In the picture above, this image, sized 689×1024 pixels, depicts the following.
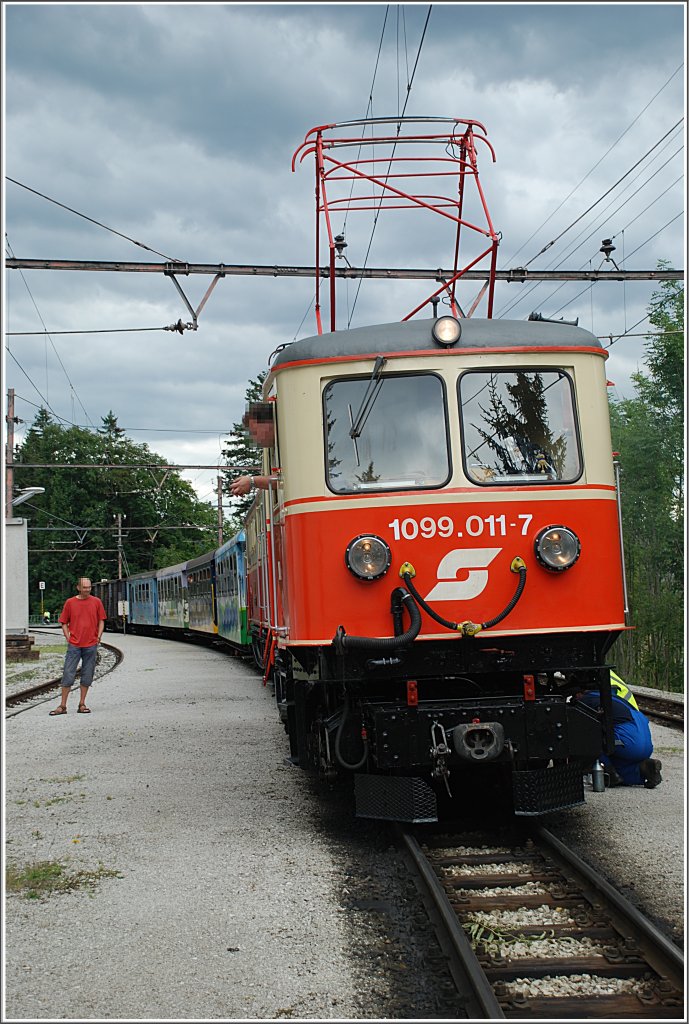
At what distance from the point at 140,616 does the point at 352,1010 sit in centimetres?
4236

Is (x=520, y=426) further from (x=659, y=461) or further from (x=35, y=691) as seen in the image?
(x=659, y=461)

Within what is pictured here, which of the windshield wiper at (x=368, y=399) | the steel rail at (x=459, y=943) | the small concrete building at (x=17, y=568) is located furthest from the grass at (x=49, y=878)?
the small concrete building at (x=17, y=568)

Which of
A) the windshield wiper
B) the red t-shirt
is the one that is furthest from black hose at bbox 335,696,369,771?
the red t-shirt

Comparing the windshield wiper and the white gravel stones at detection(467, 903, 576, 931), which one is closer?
the white gravel stones at detection(467, 903, 576, 931)

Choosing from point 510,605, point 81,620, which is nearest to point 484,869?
point 510,605

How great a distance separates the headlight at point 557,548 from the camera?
6145mm

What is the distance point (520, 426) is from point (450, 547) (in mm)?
925

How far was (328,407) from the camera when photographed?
6375 millimetres

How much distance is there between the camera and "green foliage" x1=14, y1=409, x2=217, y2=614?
2539 inches

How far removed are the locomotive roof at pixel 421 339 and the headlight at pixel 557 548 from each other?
1.20m

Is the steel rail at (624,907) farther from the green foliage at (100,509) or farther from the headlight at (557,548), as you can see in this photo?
the green foliage at (100,509)

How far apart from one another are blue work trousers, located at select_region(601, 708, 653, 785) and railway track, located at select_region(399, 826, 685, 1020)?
174 cm

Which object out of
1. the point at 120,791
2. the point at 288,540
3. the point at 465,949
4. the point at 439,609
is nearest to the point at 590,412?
the point at 439,609

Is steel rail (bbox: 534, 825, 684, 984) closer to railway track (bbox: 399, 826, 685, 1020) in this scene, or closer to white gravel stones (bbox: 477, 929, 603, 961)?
railway track (bbox: 399, 826, 685, 1020)
